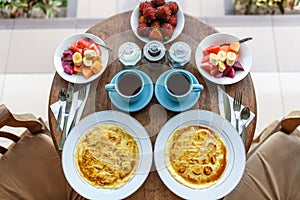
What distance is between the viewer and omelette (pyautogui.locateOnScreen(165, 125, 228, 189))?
4.33 feet

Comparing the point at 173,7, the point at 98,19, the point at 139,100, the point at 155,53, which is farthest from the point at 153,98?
the point at 98,19

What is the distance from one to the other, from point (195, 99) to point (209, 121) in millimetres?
85

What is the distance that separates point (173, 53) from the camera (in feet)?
4.67

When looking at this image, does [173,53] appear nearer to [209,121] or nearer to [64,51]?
[209,121]

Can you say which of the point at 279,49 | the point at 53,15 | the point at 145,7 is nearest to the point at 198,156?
the point at 145,7

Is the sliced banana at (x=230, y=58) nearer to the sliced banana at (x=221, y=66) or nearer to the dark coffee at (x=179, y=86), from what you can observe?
the sliced banana at (x=221, y=66)

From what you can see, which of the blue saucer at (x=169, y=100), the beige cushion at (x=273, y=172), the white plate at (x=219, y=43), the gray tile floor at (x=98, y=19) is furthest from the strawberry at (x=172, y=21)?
the gray tile floor at (x=98, y=19)

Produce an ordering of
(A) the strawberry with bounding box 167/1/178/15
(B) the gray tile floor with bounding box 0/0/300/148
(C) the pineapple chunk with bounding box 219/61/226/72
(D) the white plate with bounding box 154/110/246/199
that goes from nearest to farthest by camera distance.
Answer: (D) the white plate with bounding box 154/110/246/199 → (C) the pineapple chunk with bounding box 219/61/226/72 → (A) the strawberry with bounding box 167/1/178/15 → (B) the gray tile floor with bounding box 0/0/300/148

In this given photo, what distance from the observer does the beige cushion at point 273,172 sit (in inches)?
61.0

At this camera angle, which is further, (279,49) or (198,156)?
(279,49)

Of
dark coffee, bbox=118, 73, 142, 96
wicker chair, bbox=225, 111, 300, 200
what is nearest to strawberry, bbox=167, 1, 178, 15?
dark coffee, bbox=118, 73, 142, 96

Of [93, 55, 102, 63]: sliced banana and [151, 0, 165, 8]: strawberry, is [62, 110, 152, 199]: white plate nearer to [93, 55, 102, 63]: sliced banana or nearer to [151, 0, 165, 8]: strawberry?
[93, 55, 102, 63]: sliced banana

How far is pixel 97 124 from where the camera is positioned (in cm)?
138

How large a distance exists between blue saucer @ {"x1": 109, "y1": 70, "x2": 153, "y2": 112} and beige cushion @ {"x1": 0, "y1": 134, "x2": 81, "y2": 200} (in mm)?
395
